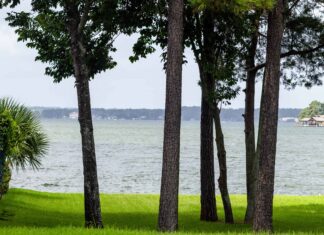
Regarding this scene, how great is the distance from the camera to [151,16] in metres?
24.1

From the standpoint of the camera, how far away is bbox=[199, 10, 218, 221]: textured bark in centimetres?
2414

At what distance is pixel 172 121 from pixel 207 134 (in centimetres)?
714

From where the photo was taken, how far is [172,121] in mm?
17938

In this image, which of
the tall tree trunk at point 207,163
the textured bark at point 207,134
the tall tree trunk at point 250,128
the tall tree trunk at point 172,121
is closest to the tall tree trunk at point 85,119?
the tall tree trunk at point 172,121

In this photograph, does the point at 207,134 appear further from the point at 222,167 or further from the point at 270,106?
the point at 270,106

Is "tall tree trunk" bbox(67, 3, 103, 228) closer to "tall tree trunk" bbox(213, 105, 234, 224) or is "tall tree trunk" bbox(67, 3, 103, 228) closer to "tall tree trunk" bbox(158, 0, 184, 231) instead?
"tall tree trunk" bbox(158, 0, 184, 231)

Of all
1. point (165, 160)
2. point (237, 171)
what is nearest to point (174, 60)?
point (165, 160)

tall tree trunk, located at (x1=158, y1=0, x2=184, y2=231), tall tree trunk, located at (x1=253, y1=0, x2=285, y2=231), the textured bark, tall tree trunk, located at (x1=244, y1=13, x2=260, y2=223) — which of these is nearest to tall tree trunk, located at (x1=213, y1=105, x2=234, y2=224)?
the textured bark

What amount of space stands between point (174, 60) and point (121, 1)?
20.1 ft

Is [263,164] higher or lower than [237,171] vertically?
higher

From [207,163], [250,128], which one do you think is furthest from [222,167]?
[250,128]

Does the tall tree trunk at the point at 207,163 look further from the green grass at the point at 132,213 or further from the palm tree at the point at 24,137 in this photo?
the palm tree at the point at 24,137

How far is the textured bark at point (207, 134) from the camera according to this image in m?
24.1

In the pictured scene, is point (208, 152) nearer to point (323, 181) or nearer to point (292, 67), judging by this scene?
point (292, 67)
